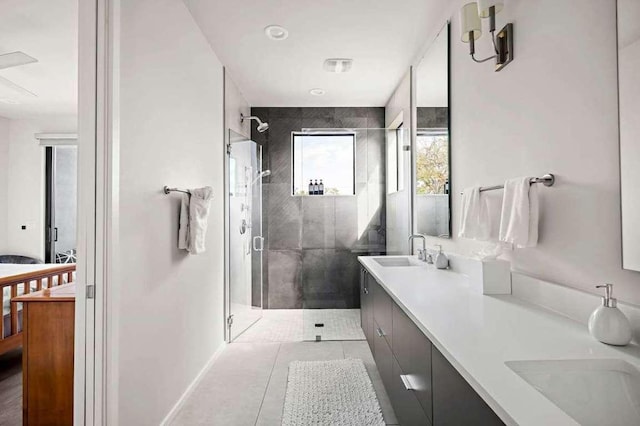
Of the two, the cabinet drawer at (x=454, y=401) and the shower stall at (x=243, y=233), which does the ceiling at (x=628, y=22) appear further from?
the shower stall at (x=243, y=233)

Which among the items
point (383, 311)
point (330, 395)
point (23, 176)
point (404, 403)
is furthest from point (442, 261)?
point (23, 176)

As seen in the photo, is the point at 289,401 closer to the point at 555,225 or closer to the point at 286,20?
the point at 555,225

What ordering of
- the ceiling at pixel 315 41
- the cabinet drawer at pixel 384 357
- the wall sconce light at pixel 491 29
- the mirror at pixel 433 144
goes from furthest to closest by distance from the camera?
the mirror at pixel 433 144, the ceiling at pixel 315 41, the cabinet drawer at pixel 384 357, the wall sconce light at pixel 491 29

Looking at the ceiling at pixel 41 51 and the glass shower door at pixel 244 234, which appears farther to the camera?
the glass shower door at pixel 244 234

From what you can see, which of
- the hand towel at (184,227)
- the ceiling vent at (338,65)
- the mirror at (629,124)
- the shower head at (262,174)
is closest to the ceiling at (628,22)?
the mirror at (629,124)

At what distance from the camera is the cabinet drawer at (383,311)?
180cm

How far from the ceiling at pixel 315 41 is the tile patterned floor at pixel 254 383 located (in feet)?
8.60

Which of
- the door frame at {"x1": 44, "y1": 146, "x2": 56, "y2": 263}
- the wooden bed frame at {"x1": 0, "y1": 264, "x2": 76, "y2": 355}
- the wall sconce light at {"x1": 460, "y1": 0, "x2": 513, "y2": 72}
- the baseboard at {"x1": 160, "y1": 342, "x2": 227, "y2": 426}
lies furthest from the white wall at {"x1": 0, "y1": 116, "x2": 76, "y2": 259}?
the wall sconce light at {"x1": 460, "y1": 0, "x2": 513, "y2": 72}

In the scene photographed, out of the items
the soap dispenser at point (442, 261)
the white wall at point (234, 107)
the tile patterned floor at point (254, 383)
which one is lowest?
the tile patterned floor at point (254, 383)

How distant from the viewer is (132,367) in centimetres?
162

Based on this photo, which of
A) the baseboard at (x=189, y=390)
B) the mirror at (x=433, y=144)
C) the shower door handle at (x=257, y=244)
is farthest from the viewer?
the shower door handle at (x=257, y=244)

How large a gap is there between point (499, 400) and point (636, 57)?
992mm

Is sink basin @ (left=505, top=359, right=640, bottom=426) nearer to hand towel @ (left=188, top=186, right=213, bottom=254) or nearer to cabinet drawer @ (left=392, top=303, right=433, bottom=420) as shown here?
cabinet drawer @ (left=392, top=303, right=433, bottom=420)

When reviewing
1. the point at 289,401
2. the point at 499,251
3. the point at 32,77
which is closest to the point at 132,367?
the point at 289,401
